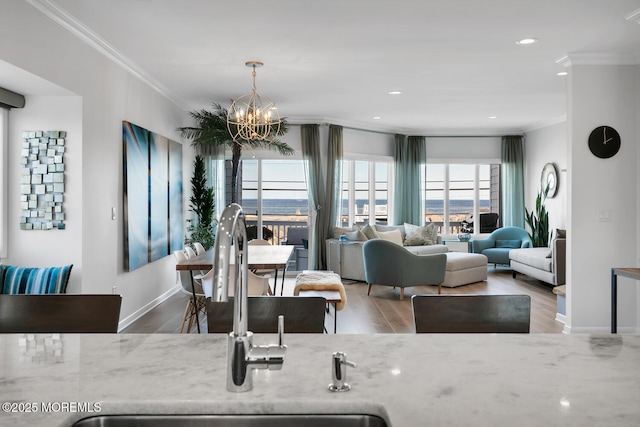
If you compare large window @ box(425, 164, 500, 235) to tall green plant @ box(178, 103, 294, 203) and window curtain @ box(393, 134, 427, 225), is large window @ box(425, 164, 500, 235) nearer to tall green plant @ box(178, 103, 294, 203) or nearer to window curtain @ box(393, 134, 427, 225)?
window curtain @ box(393, 134, 427, 225)

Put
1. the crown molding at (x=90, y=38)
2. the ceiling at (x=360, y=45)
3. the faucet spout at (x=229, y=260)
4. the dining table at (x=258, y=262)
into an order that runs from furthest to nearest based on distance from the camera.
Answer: the dining table at (x=258, y=262) → the ceiling at (x=360, y=45) → the crown molding at (x=90, y=38) → the faucet spout at (x=229, y=260)

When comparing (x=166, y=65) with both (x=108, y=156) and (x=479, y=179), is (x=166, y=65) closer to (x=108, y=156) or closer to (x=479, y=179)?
(x=108, y=156)

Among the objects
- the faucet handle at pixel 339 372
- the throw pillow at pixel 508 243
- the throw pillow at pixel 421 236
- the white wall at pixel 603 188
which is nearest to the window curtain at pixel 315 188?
the throw pillow at pixel 421 236

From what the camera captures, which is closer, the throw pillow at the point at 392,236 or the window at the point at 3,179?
the window at the point at 3,179

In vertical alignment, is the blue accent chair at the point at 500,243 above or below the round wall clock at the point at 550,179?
below

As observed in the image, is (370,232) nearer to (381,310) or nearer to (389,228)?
(389,228)

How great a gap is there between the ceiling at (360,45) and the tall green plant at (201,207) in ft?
3.58

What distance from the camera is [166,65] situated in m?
5.26

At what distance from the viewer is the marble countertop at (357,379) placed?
98cm

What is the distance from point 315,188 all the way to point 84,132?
15.7 feet

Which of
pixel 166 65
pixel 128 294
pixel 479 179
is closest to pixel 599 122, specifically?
pixel 166 65

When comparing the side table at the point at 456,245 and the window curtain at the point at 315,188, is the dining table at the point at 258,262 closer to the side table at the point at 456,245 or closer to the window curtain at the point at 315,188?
the window curtain at the point at 315,188

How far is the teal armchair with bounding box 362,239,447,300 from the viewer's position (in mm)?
6711

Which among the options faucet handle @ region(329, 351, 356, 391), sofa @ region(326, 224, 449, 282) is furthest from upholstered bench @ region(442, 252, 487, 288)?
faucet handle @ region(329, 351, 356, 391)
